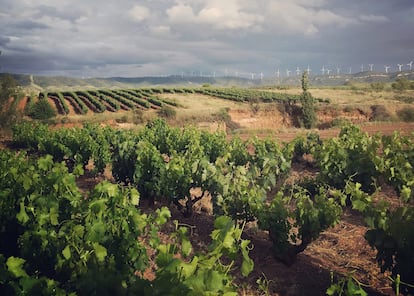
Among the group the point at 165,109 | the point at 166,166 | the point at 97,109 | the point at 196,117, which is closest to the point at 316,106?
the point at 196,117

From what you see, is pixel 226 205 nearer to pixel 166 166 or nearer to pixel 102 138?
pixel 166 166

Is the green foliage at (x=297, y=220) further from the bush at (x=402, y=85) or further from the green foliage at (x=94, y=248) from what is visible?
the bush at (x=402, y=85)

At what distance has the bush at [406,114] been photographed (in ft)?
117

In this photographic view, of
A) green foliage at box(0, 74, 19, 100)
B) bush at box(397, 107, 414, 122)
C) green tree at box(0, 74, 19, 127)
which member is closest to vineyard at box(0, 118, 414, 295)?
green tree at box(0, 74, 19, 127)

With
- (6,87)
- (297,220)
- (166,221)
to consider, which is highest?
(6,87)

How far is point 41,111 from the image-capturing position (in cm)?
3966

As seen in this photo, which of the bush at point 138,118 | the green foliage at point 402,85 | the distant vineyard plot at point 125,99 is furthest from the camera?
the green foliage at point 402,85

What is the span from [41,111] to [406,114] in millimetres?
39800

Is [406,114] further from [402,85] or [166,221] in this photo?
[166,221]

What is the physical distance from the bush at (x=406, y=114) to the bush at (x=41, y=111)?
38150 millimetres

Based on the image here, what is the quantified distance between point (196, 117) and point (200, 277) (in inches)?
1401

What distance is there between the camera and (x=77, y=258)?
4.80 meters

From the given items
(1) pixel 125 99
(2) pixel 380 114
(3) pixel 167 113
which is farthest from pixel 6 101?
(2) pixel 380 114

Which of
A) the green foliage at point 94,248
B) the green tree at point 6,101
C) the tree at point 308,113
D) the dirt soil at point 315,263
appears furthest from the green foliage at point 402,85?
the green foliage at point 94,248
